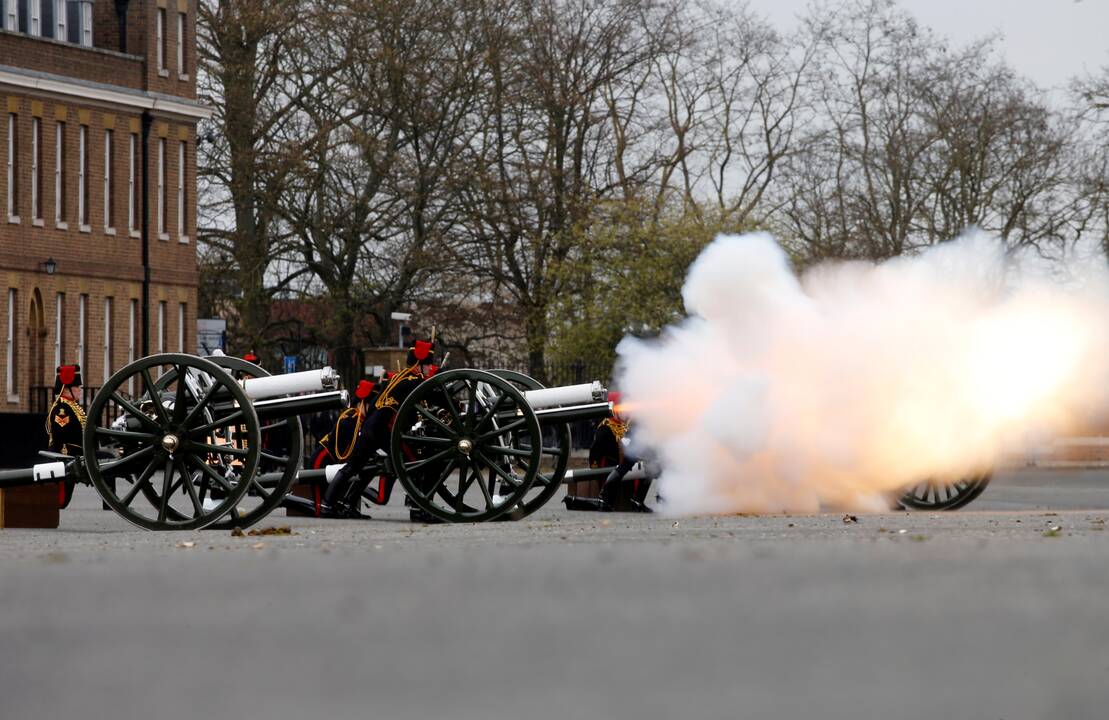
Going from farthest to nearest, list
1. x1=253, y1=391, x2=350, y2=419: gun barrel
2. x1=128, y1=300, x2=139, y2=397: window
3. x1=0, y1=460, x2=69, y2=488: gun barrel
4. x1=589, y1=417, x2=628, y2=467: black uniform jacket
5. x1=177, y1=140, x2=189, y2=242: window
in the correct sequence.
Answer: x1=177, y1=140, x2=189, y2=242: window → x1=128, y1=300, x2=139, y2=397: window → x1=589, y1=417, x2=628, y2=467: black uniform jacket → x1=253, y1=391, x2=350, y2=419: gun barrel → x1=0, y1=460, x2=69, y2=488: gun barrel

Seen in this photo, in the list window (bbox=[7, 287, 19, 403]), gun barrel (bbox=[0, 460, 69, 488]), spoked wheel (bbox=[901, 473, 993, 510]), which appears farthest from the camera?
window (bbox=[7, 287, 19, 403])

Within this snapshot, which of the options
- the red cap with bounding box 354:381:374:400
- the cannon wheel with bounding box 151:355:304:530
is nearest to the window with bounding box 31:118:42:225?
the red cap with bounding box 354:381:374:400

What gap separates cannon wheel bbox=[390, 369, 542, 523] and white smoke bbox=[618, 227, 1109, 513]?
7.16 feet

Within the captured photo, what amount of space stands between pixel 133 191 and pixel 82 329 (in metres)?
3.92

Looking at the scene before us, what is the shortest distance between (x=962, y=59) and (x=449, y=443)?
132ft

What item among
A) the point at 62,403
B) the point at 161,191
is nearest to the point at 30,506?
the point at 62,403

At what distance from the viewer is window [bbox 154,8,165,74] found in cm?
5253

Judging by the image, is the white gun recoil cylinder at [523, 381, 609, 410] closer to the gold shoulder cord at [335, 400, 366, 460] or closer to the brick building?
the gold shoulder cord at [335, 400, 366, 460]

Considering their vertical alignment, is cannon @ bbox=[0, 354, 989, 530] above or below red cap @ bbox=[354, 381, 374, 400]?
below

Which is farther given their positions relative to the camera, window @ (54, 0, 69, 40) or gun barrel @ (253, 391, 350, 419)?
window @ (54, 0, 69, 40)

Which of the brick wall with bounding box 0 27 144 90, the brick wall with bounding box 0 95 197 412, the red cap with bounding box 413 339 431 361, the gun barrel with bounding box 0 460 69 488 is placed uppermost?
the brick wall with bounding box 0 27 144 90

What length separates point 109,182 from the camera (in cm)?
5188

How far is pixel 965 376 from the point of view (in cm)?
2245

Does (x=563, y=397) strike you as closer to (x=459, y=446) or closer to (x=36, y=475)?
(x=459, y=446)
